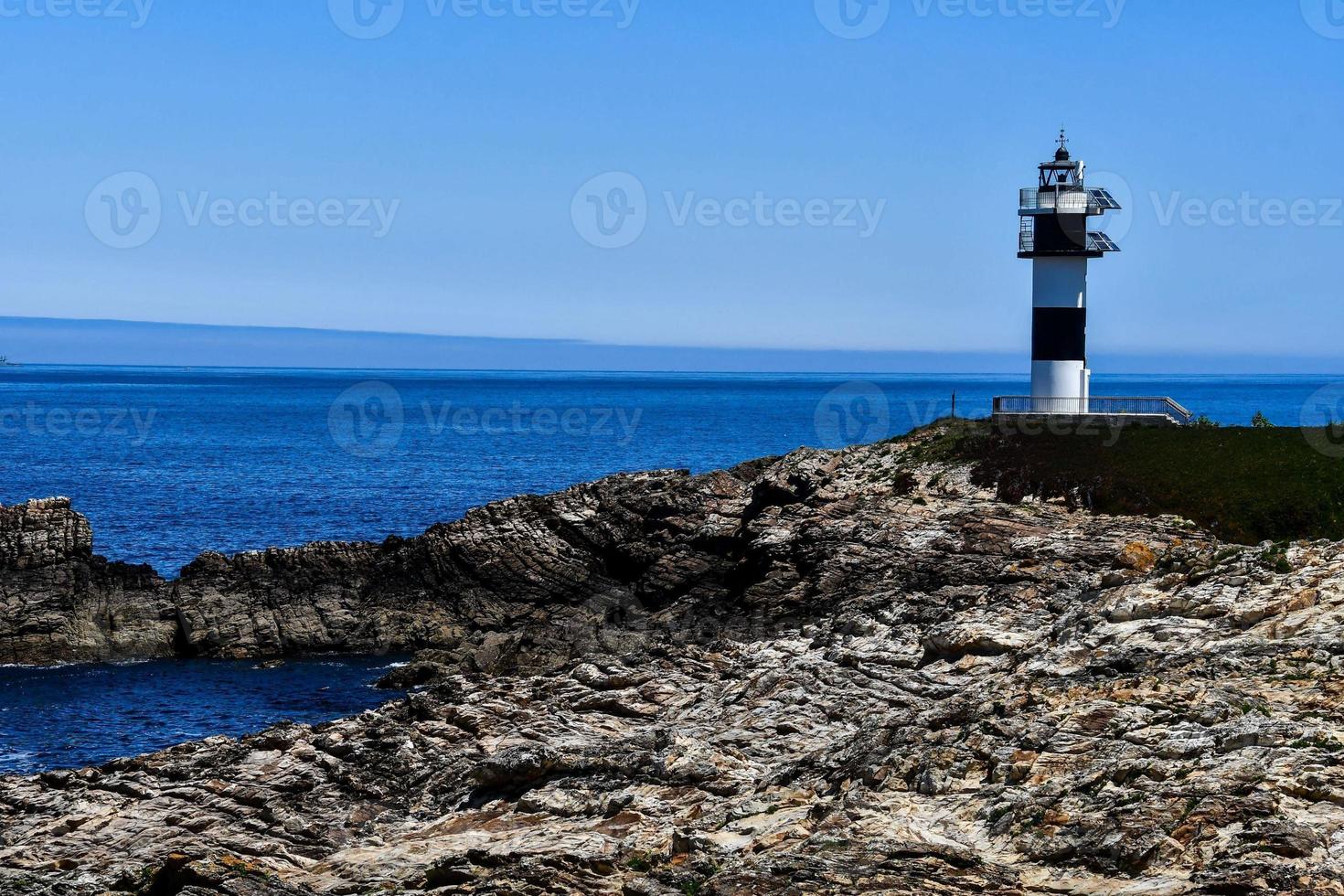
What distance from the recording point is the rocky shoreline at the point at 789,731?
57.0 ft

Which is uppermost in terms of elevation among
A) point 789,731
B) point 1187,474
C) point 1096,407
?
point 1096,407

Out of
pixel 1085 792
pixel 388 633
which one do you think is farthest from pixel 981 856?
pixel 388 633

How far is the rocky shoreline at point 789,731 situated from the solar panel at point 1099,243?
507 inches

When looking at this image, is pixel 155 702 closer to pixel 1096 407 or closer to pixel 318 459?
pixel 1096 407

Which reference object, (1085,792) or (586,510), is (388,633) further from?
(1085,792)

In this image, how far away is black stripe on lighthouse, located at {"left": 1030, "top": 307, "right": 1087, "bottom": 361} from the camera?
50750 mm

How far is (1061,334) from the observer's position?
50812 millimetres
